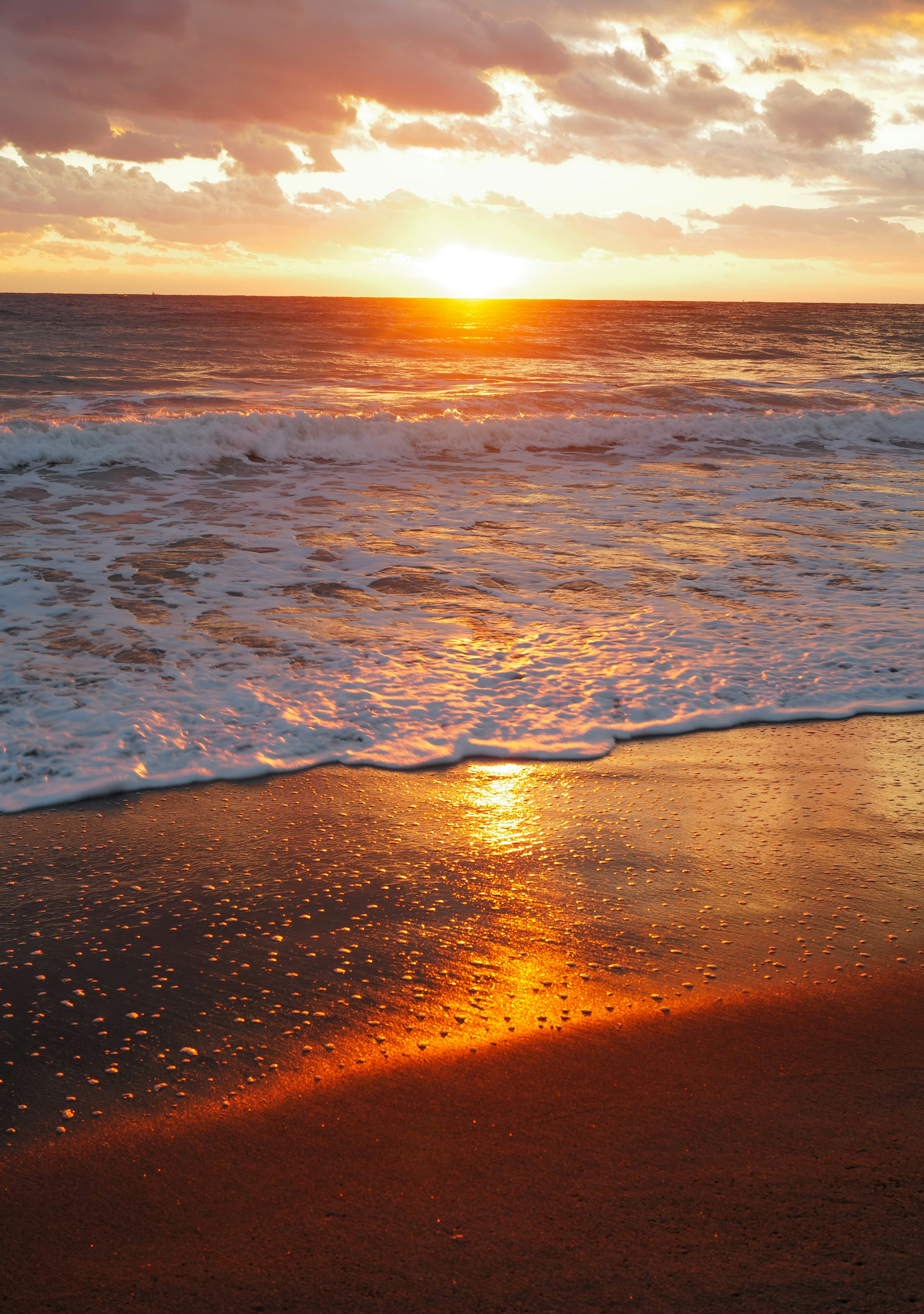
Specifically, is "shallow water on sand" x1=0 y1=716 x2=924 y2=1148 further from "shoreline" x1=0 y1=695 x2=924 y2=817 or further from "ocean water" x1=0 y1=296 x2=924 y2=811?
"ocean water" x1=0 y1=296 x2=924 y2=811

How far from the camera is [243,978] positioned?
8.21ft

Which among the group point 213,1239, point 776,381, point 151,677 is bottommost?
point 213,1239

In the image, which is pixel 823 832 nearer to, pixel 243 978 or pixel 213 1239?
pixel 243 978

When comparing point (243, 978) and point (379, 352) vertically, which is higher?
point (379, 352)

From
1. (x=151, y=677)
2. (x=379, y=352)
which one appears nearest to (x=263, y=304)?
(x=379, y=352)

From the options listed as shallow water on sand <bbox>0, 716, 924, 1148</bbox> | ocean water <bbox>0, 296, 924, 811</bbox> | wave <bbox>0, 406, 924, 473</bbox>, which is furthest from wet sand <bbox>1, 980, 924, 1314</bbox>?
wave <bbox>0, 406, 924, 473</bbox>

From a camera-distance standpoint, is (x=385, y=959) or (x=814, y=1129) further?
(x=385, y=959)

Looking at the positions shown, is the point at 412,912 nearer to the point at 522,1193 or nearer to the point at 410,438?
the point at 522,1193

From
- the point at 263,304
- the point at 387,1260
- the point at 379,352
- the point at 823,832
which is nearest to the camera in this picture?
the point at 387,1260

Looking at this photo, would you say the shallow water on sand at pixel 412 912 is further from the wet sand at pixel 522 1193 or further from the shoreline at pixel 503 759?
the wet sand at pixel 522 1193

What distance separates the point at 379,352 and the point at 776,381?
10987 mm

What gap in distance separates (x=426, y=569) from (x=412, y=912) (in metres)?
4.57

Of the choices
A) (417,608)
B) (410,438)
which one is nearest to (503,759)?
(417,608)

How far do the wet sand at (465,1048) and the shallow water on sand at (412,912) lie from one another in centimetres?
1
